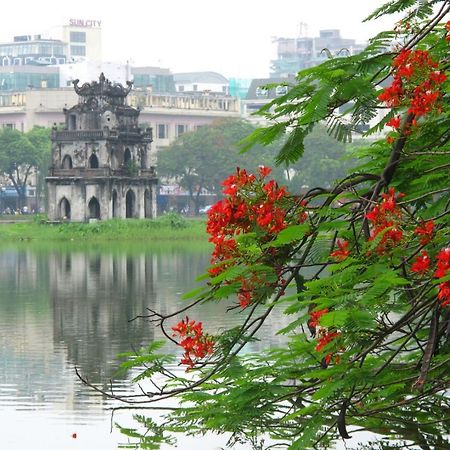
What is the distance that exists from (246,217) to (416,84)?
1.54 meters

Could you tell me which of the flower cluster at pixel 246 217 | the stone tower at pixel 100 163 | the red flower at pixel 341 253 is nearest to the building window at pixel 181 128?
the stone tower at pixel 100 163

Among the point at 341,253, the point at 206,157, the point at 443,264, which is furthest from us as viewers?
the point at 206,157

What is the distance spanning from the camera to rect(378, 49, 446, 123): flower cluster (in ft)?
30.7

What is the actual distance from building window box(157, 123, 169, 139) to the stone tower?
4742 centimetres

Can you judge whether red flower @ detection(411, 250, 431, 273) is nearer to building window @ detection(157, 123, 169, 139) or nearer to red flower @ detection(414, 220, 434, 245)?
red flower @ detection(414, 220, 434, 245)

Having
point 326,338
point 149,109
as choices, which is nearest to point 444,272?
point 326,338

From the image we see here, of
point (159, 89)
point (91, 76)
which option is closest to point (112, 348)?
point (91, 76)

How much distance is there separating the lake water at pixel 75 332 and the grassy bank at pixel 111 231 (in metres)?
17.6

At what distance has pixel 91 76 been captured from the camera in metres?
147

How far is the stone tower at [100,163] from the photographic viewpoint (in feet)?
296

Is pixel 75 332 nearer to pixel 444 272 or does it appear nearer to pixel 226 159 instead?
pixel 444 272

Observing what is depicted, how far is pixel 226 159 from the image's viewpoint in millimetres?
112688

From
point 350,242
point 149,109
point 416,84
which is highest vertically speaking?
point 416,84

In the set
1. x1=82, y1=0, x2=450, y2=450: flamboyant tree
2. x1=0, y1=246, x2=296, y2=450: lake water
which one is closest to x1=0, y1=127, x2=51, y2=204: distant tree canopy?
x1=0, y1=246, x2=296, y2=450: lake water
